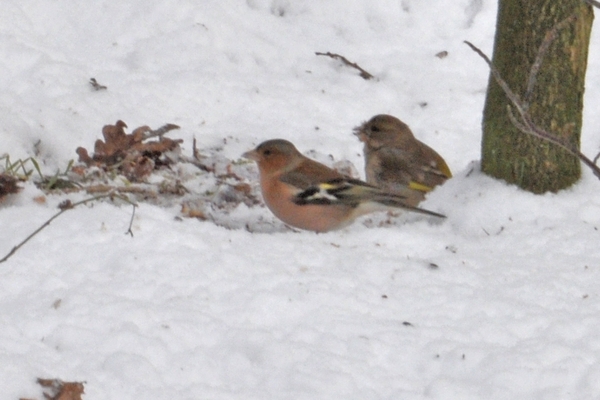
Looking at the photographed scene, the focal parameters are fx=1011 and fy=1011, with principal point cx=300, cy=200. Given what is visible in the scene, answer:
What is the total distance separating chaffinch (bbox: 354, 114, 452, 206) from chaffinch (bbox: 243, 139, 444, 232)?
2.68 ft

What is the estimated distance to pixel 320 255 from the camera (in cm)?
484

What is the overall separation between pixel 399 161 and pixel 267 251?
7.04 feet

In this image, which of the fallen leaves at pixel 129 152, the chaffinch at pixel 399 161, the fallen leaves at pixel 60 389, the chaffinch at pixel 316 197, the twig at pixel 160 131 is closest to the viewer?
the fallen leaves at pixel 60 389

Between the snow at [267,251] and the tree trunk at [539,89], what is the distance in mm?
153

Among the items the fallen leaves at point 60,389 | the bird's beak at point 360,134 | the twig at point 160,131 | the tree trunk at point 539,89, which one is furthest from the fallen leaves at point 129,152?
the fallen leaves at point 60,389

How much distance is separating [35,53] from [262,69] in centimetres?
173

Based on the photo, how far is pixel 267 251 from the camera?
483cm

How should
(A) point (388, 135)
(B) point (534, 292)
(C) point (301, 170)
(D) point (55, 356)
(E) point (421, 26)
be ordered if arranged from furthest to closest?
1. (E) point (421, 26)
2. (A) point (388, 135)
3. (C) point (301, 170)
4. (B) point (534, 292)
5. (D) point (55, 356)

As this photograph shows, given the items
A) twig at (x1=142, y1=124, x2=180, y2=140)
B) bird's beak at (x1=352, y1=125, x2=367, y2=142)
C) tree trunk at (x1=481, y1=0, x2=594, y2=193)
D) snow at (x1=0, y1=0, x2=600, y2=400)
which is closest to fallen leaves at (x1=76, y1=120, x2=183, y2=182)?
twig at (x1=142, y1=124, x2=180, y2=140)

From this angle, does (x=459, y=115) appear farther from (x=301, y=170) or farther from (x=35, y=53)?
(x=35, y=53)

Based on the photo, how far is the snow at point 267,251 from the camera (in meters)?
3.66

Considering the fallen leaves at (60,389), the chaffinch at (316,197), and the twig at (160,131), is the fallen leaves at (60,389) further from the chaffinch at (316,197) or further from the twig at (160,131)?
the twig at (160,131)

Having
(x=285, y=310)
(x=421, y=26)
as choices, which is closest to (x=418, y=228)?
(x=285, y=310)

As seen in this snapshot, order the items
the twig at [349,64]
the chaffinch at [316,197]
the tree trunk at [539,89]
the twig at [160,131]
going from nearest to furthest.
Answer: the tree trunk at [539,89] < the chaffinch at [316,197] < the twig at [160,131] < the twig at [349,64]
